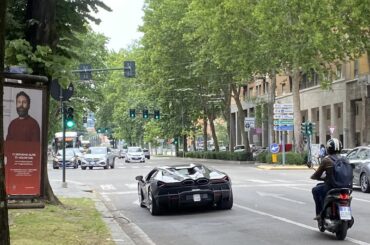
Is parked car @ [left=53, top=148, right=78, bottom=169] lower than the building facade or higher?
lower

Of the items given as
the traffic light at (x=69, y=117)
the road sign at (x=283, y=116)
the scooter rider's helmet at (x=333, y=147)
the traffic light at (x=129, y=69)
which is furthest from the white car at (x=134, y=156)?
the scooter rider's helmet at (x=333, y=147)

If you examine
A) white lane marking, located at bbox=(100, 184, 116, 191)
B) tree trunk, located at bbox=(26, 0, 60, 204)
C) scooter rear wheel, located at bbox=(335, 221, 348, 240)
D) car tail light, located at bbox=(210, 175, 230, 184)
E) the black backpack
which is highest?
tree trunk, located at bbox=(26, 0, 60, 204)

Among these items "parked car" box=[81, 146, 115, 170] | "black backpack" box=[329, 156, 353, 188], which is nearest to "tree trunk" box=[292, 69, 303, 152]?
"parked car" box=[81, 146, 115, 170]

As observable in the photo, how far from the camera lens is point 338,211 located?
9.91 m

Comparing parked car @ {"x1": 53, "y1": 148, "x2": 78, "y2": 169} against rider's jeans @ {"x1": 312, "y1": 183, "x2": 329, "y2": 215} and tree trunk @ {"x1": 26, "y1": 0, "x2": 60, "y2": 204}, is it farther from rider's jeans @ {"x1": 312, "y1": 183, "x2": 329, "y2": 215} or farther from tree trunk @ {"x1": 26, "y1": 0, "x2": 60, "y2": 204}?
rider's jeans @ {"x1": 312, "y1": 183, "x2": 329, "y2": 215}

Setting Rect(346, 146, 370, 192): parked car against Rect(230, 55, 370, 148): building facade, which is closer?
Rect(346, 146, 370, 192): parked car

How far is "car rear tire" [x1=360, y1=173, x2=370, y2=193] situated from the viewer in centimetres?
1996

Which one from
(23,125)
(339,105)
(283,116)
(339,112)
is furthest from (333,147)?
(339,112)

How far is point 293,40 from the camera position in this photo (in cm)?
3822

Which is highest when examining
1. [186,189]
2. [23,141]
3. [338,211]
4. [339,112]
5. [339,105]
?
[339,105]

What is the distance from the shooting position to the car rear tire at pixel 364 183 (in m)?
20.0

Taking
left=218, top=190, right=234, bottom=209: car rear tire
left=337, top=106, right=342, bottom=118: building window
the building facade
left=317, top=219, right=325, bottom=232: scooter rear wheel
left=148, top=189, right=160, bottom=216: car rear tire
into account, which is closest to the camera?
left=317, top=219, right=325, bottom=232: scooter rear wheel

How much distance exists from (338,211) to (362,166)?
37.0 feet

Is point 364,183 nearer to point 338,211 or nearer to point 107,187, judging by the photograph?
point 107,187
